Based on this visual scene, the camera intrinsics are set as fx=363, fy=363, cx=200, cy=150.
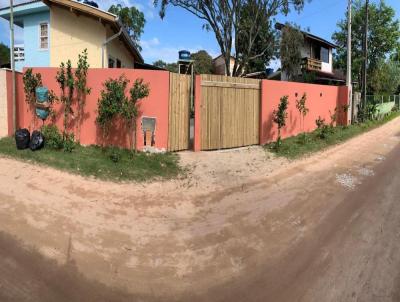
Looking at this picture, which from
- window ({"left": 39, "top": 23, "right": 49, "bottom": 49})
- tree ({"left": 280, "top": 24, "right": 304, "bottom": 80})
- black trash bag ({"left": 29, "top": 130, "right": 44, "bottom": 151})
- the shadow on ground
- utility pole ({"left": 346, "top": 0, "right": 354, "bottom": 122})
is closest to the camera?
the shadow on ground

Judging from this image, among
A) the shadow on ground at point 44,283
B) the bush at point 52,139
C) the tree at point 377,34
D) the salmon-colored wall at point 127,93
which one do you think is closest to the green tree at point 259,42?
the tree at point 377,34

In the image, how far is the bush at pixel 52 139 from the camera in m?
8.97

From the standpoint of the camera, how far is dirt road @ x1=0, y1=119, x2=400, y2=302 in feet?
13.2

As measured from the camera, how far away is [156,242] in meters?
5.18

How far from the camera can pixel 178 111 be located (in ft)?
32.1

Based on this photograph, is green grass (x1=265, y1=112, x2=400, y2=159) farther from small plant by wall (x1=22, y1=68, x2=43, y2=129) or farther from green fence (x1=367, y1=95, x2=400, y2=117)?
green fence (x1=367, y1=95, x2=400, y2=117)

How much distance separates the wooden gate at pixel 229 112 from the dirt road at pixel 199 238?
205 centimetres

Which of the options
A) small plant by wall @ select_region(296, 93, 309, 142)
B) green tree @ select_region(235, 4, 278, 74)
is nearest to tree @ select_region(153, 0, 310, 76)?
green tree @ select_region(235, 4, 278, 74)

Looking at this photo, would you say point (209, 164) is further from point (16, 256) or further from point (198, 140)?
point (16, 256)

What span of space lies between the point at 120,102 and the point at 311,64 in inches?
984

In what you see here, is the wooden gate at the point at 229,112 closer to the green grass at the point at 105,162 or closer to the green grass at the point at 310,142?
the green grass at the point at 310,142

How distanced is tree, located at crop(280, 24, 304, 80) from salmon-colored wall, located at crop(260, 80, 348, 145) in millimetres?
10588

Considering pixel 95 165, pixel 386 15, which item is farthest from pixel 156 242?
pixel 386 15

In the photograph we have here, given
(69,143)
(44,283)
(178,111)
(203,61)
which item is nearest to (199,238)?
(44,283)
